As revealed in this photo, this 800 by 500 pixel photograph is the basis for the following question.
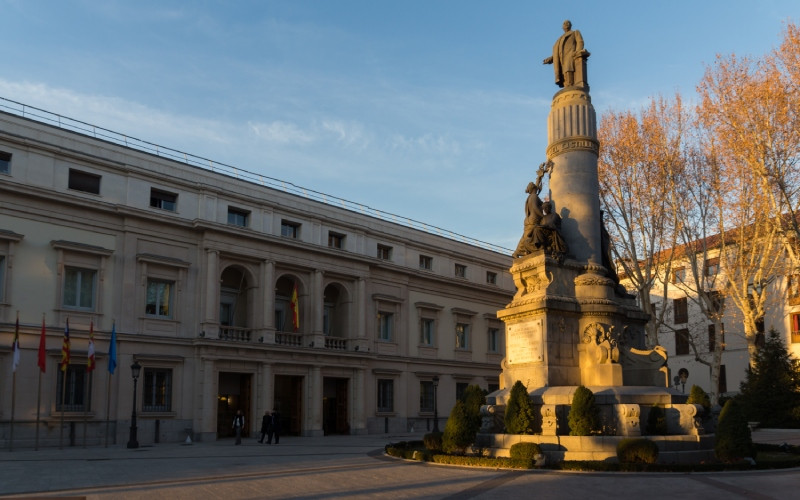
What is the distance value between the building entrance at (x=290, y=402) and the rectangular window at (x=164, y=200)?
11.9 m

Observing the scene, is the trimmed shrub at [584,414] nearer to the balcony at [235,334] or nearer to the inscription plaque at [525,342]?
the inscription plaque at [525,342]

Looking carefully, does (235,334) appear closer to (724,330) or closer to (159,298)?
(159,298)

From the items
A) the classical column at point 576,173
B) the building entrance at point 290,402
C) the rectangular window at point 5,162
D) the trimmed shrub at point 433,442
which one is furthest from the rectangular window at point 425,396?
the classical column at point 576,173

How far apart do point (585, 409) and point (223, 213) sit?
2663cm

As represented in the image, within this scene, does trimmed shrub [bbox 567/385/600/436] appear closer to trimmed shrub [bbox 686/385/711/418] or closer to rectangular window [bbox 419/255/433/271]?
trimmed shrub [bbox 686/385/711/418]

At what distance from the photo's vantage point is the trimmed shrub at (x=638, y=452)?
1491 cm

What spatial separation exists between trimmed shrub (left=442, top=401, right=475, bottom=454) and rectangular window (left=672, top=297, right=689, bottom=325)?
4477 cm

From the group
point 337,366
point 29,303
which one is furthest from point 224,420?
point 29,303

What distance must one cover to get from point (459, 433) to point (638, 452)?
175 inches

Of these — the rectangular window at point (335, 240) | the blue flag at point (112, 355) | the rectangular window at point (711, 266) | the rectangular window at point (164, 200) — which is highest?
the rectangular window at point (164, 200)

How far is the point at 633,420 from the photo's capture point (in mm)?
16141

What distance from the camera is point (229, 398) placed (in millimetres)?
40594

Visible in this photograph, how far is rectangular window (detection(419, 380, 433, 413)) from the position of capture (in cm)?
4797

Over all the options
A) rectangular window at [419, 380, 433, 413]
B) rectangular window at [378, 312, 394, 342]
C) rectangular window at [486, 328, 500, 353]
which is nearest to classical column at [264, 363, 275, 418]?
rectangular window at [378, 312, 394, 342]
